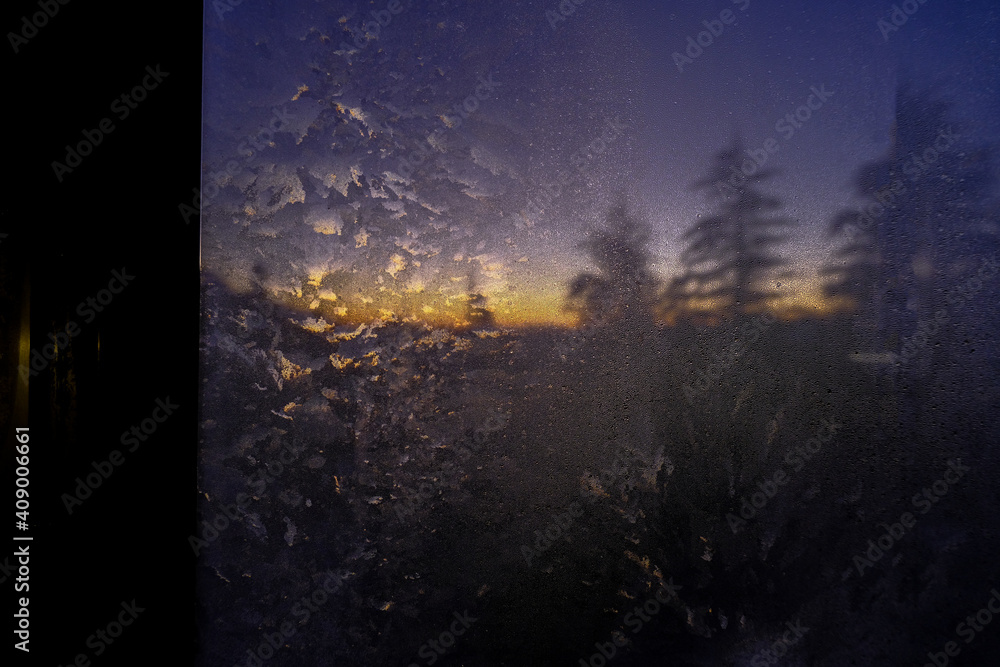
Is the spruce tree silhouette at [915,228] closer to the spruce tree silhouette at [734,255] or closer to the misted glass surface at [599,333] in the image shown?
the misted glass surface at [599,333]

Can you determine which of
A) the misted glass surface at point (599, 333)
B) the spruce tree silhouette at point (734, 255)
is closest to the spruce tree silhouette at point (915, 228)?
the misted glass surface at point (599, 333)

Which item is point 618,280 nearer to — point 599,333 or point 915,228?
point 599,333

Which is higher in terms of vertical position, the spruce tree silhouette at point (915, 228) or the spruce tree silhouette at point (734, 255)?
the spruce tree silhouette at point (915, 228)

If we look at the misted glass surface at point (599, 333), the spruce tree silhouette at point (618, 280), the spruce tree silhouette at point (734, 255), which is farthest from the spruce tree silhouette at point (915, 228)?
the spruce tree silhouette at point (618, 280)

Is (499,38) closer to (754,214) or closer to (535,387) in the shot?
(754,214)

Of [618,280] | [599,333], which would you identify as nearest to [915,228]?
[618,280]

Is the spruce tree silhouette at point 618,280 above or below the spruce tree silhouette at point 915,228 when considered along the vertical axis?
below

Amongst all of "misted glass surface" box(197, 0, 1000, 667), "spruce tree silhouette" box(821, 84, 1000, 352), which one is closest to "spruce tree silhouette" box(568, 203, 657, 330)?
"misted glass surface" box(197, 0, 1000, 667)

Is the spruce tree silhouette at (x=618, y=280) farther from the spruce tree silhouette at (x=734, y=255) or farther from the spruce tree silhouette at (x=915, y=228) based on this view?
the spruce tree silhouette at (x=915, y=228)
